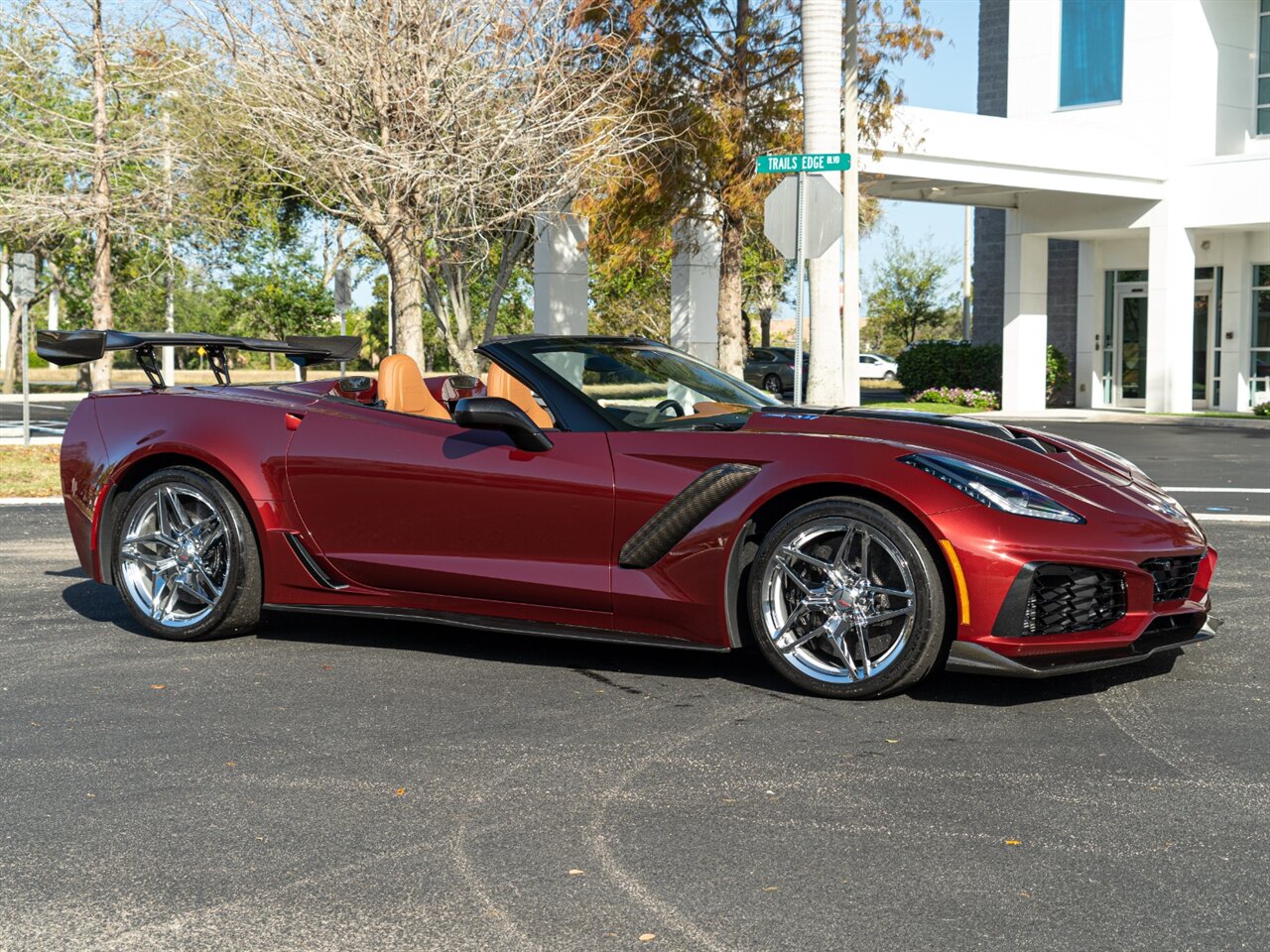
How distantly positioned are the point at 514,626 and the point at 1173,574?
2.46m

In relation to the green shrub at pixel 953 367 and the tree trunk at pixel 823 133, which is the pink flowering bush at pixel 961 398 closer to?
the green shrub at pixel 953 367

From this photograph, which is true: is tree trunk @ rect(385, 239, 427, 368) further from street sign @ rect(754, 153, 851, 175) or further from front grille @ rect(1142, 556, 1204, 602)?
front grille @ rect(1142, 556, 1204, 602)

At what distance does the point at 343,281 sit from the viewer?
2903 centimetres

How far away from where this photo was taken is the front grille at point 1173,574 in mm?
5281

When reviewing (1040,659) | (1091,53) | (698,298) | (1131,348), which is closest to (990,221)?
(1131,348)

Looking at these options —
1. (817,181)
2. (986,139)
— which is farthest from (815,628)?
(986,139)

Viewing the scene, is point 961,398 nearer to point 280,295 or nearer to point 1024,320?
point 1024,320

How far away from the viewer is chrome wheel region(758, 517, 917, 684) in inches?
208

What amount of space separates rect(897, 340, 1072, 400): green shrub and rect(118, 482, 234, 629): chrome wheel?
1111 inches

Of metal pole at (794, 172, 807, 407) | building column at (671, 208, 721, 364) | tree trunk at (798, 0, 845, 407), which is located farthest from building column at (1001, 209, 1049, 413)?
metal pole at (794, 172, 807, 407)

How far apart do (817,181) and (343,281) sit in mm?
17743

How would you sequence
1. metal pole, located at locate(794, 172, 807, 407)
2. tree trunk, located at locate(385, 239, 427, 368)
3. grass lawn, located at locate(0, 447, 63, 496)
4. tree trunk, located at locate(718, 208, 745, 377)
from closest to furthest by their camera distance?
metal pole, located at locate(794, 172, 807, 407) → grass lawn, located at locate(0, 447, 63, 496) → tree trunk, located at locate(385, 239, 427, 368) → tree trunk, located at locate(718, 208, 745, 377)

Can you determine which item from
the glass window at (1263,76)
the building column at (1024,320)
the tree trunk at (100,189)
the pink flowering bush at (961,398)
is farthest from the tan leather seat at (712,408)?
the glass window at (1263,76)

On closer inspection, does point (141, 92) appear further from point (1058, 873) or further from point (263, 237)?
point (1058, 873)
